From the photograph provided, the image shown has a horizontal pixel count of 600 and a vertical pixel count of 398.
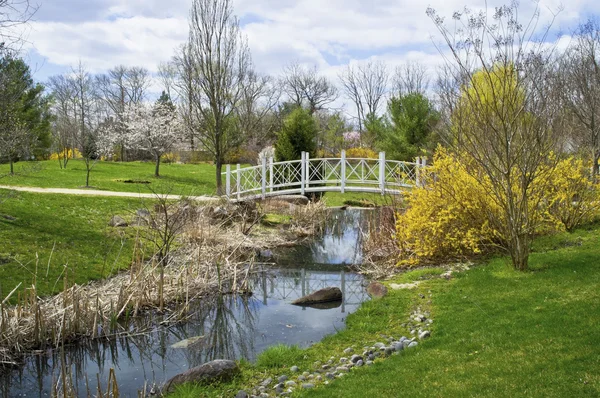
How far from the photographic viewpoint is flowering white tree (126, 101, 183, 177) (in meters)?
28.0

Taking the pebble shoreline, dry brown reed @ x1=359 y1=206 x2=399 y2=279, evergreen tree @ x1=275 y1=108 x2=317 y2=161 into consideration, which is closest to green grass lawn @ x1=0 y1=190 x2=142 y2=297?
the pebble shoreline

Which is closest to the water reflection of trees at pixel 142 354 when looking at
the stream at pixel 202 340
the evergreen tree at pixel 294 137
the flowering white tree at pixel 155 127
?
the stream at pixel 202 340

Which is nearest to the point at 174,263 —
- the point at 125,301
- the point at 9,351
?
the point at 125,301

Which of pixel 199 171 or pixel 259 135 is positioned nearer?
pixel 199 171

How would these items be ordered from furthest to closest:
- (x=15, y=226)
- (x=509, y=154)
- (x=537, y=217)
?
1. (x=15, y=226)
2. (x=537, y=217)
3. (x=509, y=154)

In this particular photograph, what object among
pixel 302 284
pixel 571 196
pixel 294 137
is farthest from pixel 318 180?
pixel 571 196

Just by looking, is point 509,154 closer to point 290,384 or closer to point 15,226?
point 290,384

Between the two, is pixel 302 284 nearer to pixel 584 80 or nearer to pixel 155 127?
pixel 584 80

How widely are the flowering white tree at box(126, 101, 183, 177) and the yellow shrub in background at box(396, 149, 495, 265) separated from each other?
63.0ft

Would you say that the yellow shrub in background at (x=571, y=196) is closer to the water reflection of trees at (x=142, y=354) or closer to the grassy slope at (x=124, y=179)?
the water reflection of trees at (x=142, y=354)

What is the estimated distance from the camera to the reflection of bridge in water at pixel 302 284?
876 centimetres

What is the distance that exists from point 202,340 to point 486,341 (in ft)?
11.8

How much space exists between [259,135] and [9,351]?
27.6m

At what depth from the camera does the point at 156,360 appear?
248 inches
